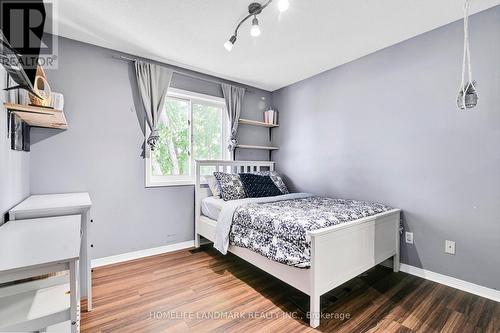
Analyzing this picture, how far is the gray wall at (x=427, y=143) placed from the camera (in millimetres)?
1946

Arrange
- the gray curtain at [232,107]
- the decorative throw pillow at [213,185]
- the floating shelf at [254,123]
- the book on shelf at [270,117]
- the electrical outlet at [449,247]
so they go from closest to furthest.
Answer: the electrical outlet at [449,247]
the decorative throw pillow at [213,185]
the gray curtain at [232,107]
the floating shelf at [254,123]
the book on shelf at [270,117]

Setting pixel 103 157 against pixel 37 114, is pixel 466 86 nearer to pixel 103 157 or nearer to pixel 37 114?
pixel 37 114

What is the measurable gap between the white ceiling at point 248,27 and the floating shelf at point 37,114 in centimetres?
93

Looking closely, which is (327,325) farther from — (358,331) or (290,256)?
(290,256)

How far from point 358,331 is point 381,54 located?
272 centimetres

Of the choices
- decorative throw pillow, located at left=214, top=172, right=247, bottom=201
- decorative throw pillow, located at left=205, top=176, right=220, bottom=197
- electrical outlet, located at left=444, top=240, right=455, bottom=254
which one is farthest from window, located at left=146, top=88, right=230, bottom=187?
electrical outlet, located at left=444, top=240, right=455, bottom=254

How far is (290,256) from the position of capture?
171 cm

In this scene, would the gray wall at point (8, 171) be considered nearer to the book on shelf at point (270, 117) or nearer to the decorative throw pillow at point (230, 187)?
the decorative throw pillow at point (230, 187)

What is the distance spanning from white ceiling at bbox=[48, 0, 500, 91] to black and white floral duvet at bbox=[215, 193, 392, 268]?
1726 millimetres

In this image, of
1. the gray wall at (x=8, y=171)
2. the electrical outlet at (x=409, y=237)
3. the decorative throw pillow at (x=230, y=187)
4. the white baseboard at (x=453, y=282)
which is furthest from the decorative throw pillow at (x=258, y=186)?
the gray wall at (x=8, y=171)

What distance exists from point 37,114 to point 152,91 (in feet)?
4.15

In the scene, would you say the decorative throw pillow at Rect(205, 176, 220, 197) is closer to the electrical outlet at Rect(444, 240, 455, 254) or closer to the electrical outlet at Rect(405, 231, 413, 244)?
the electrical outlet at Rect(405, 231, 413, 244)

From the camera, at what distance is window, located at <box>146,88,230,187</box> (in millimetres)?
3016

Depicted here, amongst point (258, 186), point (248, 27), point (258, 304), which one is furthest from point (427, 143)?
point (258, 304)
